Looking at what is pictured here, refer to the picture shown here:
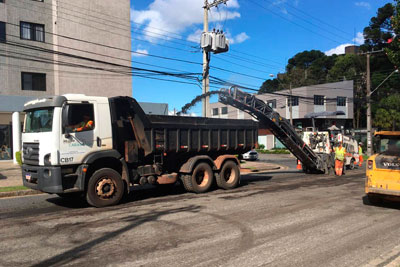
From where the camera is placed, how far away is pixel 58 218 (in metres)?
7.47

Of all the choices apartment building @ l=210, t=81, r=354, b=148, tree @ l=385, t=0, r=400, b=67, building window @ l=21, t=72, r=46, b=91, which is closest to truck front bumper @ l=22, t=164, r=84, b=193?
tree @ l=385, t=0, r=400, b=67

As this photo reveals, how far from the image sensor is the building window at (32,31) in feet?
83.0

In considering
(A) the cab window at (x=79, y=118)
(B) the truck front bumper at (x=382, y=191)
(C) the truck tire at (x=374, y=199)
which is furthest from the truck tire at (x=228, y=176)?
(A) the cab window at (x=79, y=118)

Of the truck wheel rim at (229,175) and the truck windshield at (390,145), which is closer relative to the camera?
the truck windshield at (390,145)

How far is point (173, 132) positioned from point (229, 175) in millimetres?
2960

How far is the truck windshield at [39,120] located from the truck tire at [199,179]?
4.28 m

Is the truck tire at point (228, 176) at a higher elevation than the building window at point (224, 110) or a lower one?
lower

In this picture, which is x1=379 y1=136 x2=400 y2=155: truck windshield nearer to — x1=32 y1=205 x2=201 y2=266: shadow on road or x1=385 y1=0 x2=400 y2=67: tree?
x1=385 y1=0 x2=400 y2=67: tree

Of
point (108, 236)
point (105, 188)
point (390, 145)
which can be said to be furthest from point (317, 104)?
point (108, 236)

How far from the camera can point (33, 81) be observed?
25.6 meters

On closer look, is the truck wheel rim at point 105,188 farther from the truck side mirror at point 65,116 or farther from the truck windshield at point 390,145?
the truck windshield at point 390,145

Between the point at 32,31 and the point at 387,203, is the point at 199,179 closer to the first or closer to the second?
the point at 387,203

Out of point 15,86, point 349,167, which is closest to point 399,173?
point 349,167

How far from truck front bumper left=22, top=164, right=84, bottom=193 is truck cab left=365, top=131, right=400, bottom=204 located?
A: 23.4ft
